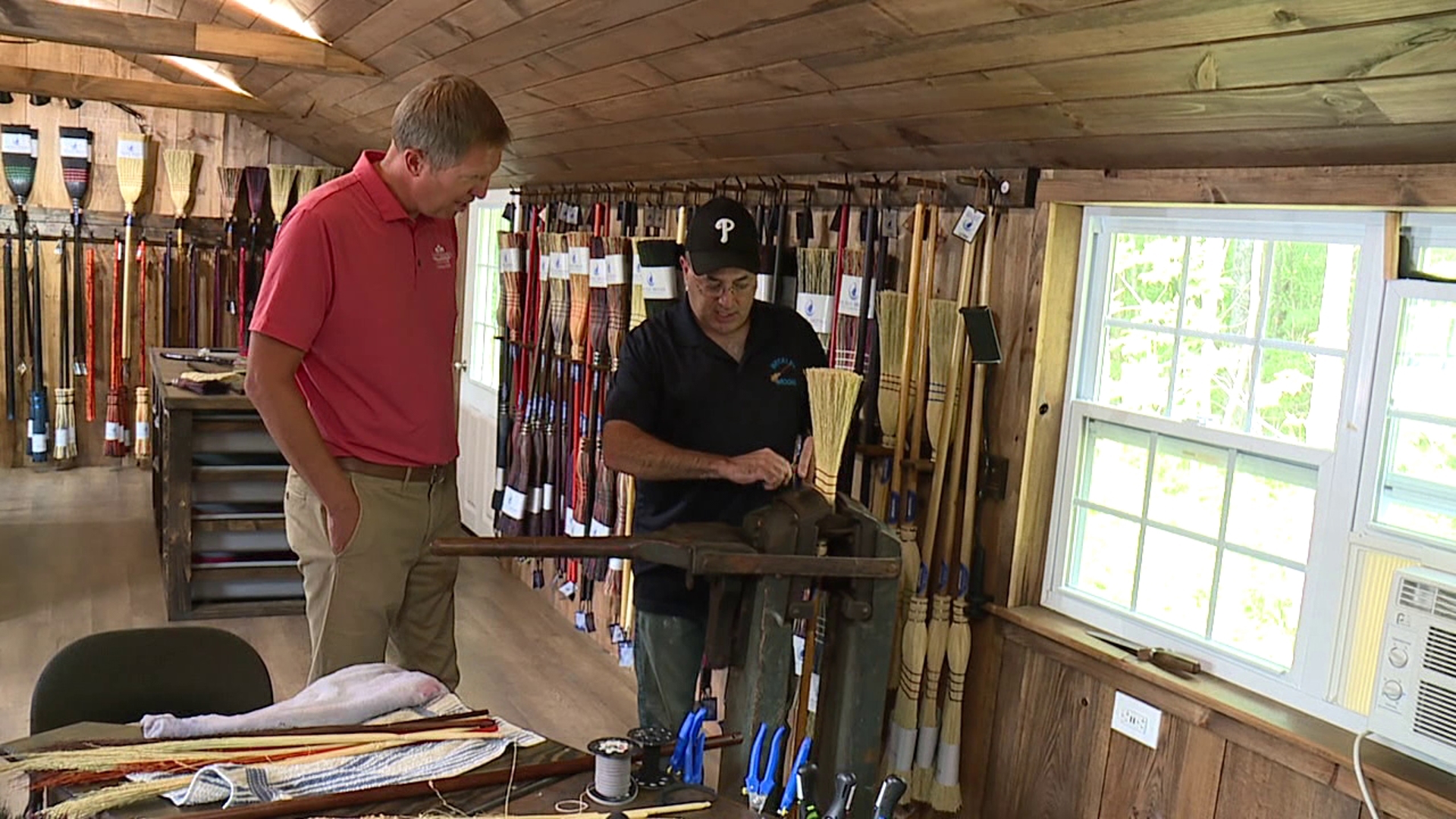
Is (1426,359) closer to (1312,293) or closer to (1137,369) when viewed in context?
(1312,293)

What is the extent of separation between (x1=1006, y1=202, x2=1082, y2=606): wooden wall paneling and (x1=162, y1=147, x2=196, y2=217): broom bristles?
6832mm

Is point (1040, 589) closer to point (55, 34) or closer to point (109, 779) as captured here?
point (109, 779)

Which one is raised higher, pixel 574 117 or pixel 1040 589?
pixel 574 117

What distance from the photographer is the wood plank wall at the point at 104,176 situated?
25.5 ft

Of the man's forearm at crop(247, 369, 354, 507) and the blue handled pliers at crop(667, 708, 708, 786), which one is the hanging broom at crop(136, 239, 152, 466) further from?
the blue handled pliers at crop(667, 708, 708, 786)

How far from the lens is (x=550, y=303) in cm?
523

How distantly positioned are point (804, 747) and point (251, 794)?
77 cm

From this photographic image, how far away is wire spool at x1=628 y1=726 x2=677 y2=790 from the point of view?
1.68 m

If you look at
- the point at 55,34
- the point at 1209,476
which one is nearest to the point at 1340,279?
the point at 1209,476

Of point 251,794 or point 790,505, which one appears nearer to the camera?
point 251,794

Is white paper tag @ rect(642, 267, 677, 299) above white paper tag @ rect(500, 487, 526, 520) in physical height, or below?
above

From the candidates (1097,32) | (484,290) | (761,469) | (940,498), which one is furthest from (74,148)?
(1097,32)

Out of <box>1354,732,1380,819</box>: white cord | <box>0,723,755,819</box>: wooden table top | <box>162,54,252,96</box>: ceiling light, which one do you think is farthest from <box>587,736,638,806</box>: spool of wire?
<box>162,54,252,96</box>: ceiling light

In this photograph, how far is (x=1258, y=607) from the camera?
2.51 metres
